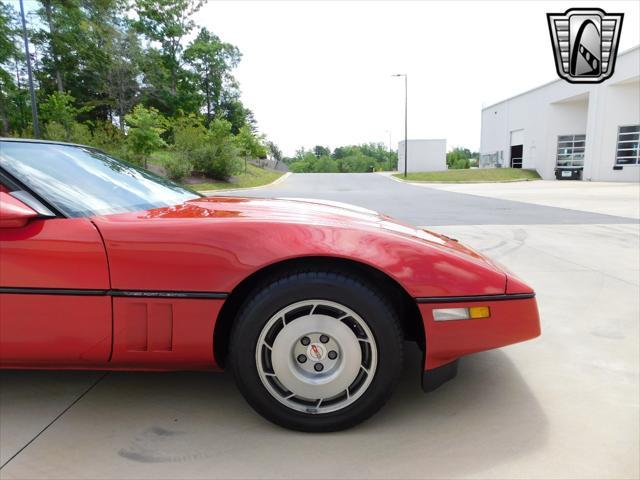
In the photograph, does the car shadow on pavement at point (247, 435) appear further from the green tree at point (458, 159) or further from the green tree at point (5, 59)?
the green tree at point (458, 159)

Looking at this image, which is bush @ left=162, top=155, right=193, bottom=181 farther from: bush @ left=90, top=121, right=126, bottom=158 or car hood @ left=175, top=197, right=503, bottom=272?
car hood @ left=175, top=197, right=503, bottom=272

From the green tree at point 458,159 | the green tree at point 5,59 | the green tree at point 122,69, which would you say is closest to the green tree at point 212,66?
the green tree at point 122,69

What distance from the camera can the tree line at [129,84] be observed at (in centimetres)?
2261

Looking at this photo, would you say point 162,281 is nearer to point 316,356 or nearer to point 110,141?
point 316,356

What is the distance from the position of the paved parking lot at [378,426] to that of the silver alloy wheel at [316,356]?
167mm

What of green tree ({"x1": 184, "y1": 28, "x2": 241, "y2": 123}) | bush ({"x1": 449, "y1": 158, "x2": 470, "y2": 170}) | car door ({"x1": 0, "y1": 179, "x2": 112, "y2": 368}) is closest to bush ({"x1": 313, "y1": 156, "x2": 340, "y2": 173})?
bush ({"x1": 449, "y1": 158, "x2": 470, "y2": 170})

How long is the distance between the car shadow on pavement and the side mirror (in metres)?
0.88

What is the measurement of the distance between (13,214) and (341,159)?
10646 centimetres

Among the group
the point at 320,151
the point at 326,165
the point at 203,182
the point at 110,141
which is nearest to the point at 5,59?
the point at 110,141

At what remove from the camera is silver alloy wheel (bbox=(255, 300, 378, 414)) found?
1.67m

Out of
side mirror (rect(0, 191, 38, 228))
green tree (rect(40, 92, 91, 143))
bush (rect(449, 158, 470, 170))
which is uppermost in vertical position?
green tree (rect(40, 92, 91, 143))

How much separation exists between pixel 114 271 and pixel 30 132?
96.2ft

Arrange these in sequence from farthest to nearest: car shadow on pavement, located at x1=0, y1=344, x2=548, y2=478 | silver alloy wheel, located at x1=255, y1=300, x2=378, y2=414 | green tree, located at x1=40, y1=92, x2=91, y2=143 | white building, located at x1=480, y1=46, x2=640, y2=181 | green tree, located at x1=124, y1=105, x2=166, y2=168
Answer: white building, located at x1=480, y1=46, x2=640, y2=181 → green tree, located at x1=40, y1=92, x2=91, y2=143 → green tree, located at x1=124, y1=105, x2=166, y2=168 → silver alloy wheel, located at x1=255, y1=300, x2=378, y2=414 → car shadow on pavement, located at x1=0, y1=344, x2=548, y2=478

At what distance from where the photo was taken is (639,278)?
4145mm
